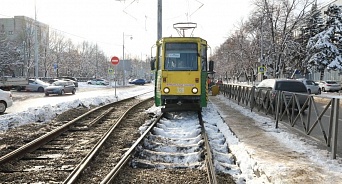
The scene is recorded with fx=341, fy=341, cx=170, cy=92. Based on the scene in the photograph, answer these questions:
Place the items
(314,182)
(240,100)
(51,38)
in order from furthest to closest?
(51,38), (240,100), (314,182)

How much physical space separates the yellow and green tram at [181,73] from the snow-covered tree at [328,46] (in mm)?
39462

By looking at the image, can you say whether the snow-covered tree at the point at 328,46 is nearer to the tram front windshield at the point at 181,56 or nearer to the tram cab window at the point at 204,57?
the tram cab window at the point at 204,57

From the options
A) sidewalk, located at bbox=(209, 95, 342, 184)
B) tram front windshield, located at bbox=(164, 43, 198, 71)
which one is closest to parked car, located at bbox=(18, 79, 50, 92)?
tram front windshield, located at bbox=(164, 43, 198, 71)

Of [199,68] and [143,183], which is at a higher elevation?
[199,68]

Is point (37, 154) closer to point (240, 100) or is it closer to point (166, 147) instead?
point (166, 147)

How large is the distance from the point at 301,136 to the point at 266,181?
4.51 metres

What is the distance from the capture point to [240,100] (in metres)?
21.2

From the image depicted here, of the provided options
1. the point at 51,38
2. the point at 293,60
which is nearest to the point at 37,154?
the point at 293,60

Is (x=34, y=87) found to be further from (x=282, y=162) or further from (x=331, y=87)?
(x=282, y=162)

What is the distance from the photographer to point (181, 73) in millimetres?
13703

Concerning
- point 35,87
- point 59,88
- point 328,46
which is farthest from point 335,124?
point 328,46

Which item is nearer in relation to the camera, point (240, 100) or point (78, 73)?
point (240, 100)

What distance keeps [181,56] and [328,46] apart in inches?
1619

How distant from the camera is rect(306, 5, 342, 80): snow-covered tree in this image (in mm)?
48469
